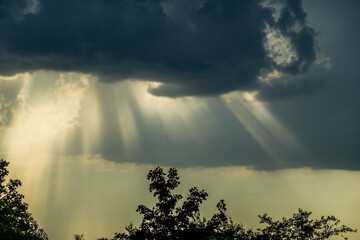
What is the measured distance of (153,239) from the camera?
41.4m

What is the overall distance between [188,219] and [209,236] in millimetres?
2372

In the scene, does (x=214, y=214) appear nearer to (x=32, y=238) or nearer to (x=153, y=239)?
(x=153, y=239)

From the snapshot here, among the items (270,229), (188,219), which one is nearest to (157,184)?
(188,219)

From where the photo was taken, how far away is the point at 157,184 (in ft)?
136

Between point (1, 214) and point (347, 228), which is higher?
point (1, 214)

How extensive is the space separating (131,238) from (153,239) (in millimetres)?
1949

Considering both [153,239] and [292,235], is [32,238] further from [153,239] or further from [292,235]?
[292,235]

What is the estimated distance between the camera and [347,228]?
5322 centimetres

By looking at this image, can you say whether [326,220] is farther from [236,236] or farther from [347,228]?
[236,236]

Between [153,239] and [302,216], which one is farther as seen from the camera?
[302,216]

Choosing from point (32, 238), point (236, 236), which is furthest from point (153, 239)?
point (236, 236)

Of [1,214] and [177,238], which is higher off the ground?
[1,214]

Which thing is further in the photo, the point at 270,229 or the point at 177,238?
the point at 270,229

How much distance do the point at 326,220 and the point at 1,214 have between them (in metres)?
34.7
